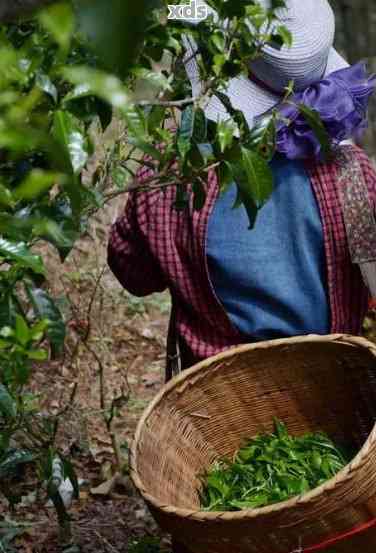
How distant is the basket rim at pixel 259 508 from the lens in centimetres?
179

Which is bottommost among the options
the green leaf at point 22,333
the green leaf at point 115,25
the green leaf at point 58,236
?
the green leaf at point 22,333

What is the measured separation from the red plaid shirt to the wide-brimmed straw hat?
0.22 meters

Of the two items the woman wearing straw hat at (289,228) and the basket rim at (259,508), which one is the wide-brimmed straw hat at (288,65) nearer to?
the woman wearing straw hat at (289,228)

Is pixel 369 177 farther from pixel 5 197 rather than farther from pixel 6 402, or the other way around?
pixel 5 197

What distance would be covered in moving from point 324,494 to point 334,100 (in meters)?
1.08

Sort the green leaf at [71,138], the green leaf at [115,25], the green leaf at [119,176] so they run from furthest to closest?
the green leaf at [119,176] → the green leaf at [71,138] → the green leaf at [115,25]

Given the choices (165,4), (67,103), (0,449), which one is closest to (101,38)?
(67,103)

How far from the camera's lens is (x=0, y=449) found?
2217 mm

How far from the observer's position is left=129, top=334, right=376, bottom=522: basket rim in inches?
70.5

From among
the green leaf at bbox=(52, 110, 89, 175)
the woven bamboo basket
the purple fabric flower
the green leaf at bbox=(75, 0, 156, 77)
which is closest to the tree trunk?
the green leaf at bbox=(75, 0, 156, 77)

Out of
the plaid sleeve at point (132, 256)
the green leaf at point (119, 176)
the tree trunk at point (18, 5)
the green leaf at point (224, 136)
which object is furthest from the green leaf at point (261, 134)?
the tree trunk at point (18, 5)

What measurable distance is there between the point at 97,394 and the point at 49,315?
276 centimetres

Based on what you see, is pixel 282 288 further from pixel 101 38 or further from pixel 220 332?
pixel 101 38

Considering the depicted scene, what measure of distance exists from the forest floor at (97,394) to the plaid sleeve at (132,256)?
9.4 inches
